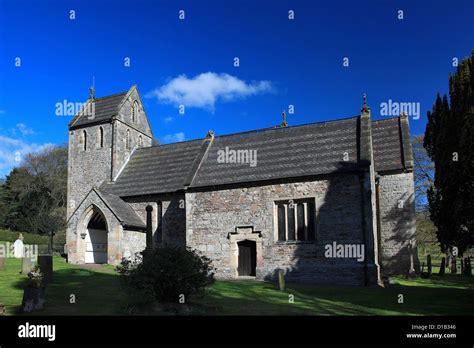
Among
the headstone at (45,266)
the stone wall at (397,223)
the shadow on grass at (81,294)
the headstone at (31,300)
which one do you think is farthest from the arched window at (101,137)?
the headstone at (31,300)

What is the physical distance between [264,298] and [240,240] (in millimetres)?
8125

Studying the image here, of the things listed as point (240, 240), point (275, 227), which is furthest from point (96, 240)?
point (275, 227)

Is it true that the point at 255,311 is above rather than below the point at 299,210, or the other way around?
below

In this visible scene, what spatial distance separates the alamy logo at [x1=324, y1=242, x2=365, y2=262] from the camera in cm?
2003

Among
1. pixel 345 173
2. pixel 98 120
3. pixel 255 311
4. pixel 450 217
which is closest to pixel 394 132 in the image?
pixel 345 173

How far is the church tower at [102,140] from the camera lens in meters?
31.8

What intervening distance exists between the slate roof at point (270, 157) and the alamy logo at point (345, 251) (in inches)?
144

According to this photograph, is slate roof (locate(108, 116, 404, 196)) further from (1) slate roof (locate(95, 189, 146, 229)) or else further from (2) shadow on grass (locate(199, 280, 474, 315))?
(2) shadow on grass (locate(199, 280, 474, 315))

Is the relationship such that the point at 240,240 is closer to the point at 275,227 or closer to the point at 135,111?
the point at 275,227

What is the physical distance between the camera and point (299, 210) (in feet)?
71.9

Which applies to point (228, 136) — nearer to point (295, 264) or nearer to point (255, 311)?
point (295, 264)

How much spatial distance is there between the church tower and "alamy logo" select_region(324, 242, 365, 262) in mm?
17036

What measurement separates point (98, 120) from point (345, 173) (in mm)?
20262
